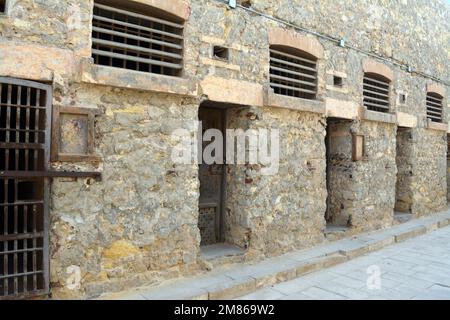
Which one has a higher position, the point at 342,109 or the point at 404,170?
the point at 342,109

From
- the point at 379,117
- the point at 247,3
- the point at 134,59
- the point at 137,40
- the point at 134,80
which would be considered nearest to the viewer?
the point at 134,80

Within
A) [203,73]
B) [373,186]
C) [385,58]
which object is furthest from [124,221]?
[385,58]

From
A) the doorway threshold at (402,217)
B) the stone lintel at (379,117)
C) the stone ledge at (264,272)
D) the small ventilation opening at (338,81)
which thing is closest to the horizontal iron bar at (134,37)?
the stone ledge at (264,272)

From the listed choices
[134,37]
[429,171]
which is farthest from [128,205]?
[429,171]

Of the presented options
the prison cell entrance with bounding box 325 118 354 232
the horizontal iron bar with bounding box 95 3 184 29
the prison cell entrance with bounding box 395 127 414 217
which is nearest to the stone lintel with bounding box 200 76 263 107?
the horizontal iron bar with bounding box 95 3 184 29

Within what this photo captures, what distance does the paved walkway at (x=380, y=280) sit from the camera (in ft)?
13.2

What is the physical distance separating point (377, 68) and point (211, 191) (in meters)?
4.11

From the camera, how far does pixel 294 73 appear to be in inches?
215

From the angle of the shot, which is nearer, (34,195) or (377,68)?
(34,195)

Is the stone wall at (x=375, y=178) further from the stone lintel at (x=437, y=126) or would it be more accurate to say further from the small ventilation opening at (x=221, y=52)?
the small ventilation opening at (x=221, y=52)

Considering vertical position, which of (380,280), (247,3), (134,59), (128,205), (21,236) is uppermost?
(247,3)

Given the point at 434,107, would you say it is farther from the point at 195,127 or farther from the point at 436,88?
the point at 195,127

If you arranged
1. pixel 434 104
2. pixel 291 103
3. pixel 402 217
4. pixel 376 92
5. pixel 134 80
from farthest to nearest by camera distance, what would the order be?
pixel 434 104
pixel 402 217
pixel 376 92
pixel 291 103
pixel 134 80

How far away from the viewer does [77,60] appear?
350cm
